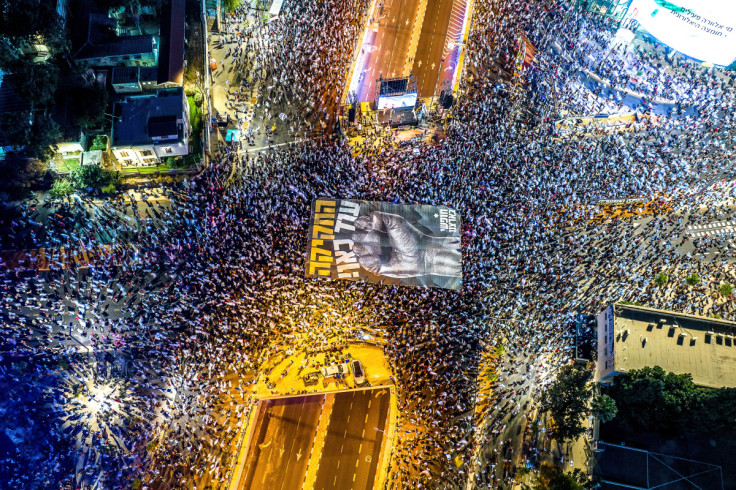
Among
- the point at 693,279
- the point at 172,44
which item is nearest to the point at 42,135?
the point at 172,44

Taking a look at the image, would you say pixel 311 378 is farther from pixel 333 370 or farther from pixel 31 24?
pixel 31 24

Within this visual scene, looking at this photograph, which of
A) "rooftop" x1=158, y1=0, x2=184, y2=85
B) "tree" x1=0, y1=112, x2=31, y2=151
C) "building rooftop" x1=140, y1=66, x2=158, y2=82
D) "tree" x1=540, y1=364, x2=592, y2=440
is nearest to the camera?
"tree" x1=540, y1=364, x2=592, y2=440

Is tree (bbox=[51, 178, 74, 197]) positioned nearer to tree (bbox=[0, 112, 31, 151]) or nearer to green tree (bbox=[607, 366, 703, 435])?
tree (bbox=[0, 112, 31, 151])

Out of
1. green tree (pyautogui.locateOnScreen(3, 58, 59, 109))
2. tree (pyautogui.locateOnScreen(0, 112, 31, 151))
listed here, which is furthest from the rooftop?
tree (pyautogui.locateOnScreen(0, 112, 31, 151))

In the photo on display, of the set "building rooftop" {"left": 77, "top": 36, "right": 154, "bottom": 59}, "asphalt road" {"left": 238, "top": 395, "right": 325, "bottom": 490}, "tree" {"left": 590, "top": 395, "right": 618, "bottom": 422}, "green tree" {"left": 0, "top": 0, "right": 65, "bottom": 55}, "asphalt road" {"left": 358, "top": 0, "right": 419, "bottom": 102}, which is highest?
"asphalt road" {"left": 358, "top": 0, "right": 419, "bottom": 102}

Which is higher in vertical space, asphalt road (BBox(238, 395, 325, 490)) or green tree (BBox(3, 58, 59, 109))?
green tree (BBox(3, 58, 59, 109))

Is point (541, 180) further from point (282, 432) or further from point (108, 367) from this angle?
point (108, 367)
